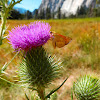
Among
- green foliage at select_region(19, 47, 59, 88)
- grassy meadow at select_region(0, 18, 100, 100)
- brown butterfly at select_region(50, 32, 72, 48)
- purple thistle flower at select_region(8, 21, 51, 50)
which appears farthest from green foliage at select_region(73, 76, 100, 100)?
purple thistle flower at select_region(8, 21, 51, 50)

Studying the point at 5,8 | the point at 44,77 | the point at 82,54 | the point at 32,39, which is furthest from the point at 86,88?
the point at 82,54

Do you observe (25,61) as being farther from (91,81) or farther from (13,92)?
(13,92)

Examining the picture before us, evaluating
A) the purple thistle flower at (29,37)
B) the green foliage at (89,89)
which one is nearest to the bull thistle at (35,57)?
the purple thistle flower at (29,37)

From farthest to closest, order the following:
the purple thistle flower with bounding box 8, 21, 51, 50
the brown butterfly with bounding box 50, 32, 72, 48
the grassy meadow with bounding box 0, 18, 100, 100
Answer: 1. the grassy meadow with bounding box 0, 18, 100, 100
2. the brown butterfly with bounding box 50, 32, 72, 48
3. the purple thistle flower with bounding box 8, 21, 51, 50

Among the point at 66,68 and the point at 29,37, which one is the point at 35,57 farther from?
the point at 66,68

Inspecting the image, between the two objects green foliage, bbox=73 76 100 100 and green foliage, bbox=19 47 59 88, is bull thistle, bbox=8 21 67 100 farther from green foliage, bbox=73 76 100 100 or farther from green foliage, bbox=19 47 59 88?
green foliage, bbox=73 76 100 100
